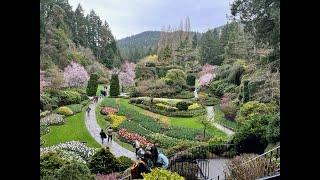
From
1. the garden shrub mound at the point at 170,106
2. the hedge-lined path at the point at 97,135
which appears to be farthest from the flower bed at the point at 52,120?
the garden shrub mound at the point at 170,106

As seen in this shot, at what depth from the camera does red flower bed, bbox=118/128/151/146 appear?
438 centimetres

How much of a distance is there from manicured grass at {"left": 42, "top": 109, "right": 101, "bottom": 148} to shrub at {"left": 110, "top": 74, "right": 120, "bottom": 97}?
397 mm

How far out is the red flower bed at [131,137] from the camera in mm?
4375

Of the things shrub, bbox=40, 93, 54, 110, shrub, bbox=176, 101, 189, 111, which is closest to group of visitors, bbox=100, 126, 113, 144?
shrub, bbox=40, 93, 54, 110

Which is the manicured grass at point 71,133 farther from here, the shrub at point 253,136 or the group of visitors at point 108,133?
the shrub at point 253,136

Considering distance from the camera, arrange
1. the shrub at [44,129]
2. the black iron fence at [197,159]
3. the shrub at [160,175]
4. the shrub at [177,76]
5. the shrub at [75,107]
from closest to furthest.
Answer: the shrub at [160,175] → the shrub at [44,129] → the black iron fence at [197,159] → the shrub at [75,107] → the shrub at [177,76]

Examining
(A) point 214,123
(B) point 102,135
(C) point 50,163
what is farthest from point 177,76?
(C) point 50,163

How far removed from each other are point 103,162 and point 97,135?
29cm

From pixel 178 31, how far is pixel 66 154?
1.71 m

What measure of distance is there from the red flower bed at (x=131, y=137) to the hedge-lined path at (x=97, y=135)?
114 mm

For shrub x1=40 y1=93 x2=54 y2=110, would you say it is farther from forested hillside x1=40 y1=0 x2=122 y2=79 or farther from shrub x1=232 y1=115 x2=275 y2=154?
shrub x1=232 y1=115 x2=275 y2=154

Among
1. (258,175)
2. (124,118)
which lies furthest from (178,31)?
(258,175)
